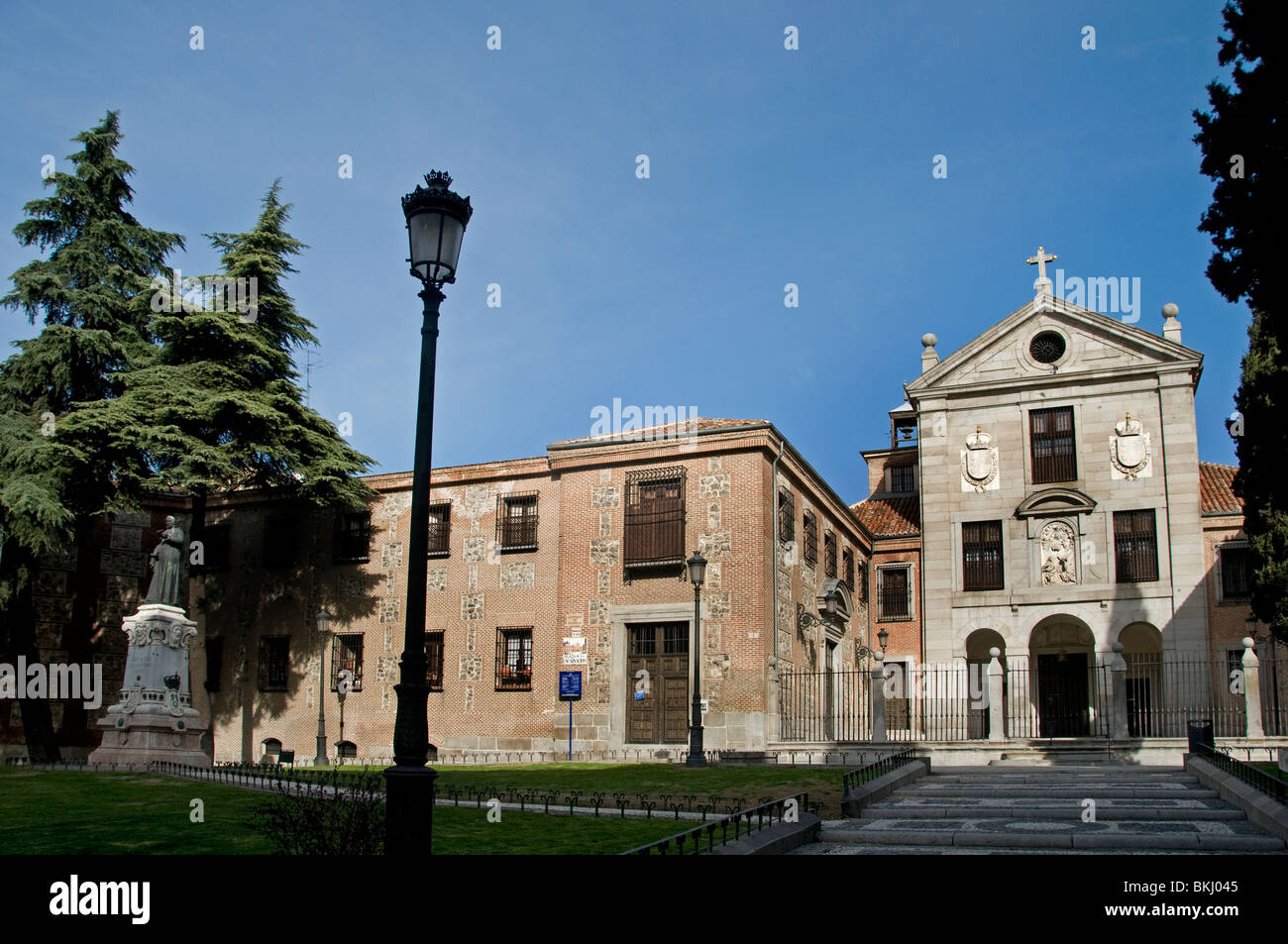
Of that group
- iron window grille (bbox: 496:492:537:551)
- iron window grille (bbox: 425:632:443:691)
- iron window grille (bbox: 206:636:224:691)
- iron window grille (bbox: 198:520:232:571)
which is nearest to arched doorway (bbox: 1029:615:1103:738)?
iron window grille (bbox: 496:492:537:551)

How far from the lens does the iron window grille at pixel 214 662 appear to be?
3123 centimetres

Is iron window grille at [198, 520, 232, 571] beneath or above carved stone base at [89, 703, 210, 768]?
above

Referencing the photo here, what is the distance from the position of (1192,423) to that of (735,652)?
1505 cm

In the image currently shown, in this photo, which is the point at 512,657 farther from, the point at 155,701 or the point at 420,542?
the point at 420,542

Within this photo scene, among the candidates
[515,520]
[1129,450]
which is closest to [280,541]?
[515,520]

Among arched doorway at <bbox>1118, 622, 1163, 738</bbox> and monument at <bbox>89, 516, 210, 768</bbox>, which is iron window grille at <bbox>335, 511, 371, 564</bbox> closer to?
monument at <bbox>89, 516, 210, 768</bbox>

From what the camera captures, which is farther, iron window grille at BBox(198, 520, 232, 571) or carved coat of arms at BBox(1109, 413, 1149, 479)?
iron window grille at BBox(198, 520, 232, 571)

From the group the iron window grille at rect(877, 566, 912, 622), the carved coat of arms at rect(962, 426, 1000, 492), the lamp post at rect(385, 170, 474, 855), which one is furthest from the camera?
the iron window grille at rect(877, 566, 912, 622)

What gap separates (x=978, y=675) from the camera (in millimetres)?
33406

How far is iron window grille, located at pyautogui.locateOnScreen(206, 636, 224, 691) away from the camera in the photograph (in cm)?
3123

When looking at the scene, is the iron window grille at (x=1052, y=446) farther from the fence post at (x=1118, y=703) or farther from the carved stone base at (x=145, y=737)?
the carved stone base at (x=145, y=737)

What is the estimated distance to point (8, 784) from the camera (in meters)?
17.6

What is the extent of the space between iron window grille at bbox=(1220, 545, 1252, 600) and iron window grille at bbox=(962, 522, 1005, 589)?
234 inches
